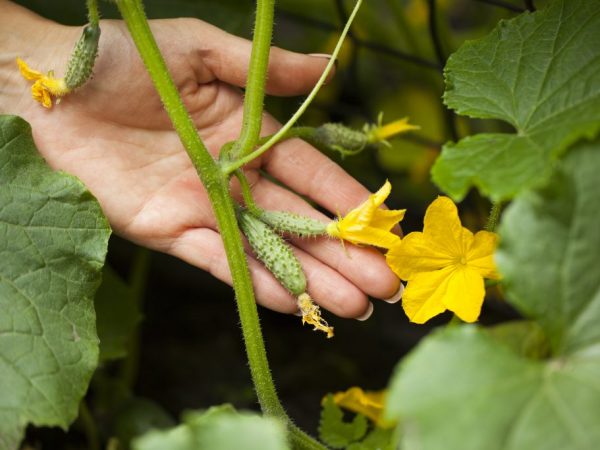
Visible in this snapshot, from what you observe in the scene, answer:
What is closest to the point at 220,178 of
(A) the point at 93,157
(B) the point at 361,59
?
(A) the point at 93,157

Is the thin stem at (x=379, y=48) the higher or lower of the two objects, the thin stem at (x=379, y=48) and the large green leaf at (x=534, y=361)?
the higher

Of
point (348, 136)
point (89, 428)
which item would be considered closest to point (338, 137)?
point (348, 136)

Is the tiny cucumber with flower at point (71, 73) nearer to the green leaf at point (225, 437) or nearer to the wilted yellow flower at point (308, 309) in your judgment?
the wilted yellow flower at point (308, 309)

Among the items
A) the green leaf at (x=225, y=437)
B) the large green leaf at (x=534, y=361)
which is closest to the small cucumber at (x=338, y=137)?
the large green leaf at (x=534, y=361)

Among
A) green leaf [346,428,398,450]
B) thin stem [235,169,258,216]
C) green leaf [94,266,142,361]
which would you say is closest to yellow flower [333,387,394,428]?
green leaf [346,428,398,450]

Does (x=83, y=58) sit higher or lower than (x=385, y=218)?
higher

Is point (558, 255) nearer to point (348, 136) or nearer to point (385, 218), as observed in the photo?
point (385, 218)
